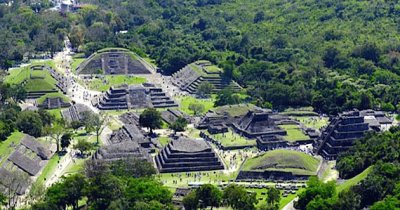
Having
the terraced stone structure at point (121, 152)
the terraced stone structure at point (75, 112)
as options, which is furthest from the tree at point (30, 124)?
the terraced stone structure at point (121, 152)

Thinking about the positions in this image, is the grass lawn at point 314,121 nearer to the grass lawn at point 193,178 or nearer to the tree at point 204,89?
the tree at point 204,89

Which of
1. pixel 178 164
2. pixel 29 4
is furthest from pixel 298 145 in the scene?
→ pixel 29 4

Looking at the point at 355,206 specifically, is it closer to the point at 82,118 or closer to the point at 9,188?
the point at 9,188

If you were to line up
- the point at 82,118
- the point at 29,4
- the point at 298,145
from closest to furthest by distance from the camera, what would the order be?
1. the point at 298,145
2. the point at 82,118
3. the point at 29,4

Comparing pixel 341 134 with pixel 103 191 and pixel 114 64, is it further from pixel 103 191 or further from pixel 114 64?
pixel 114 64

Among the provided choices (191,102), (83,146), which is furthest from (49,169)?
(191,102)
